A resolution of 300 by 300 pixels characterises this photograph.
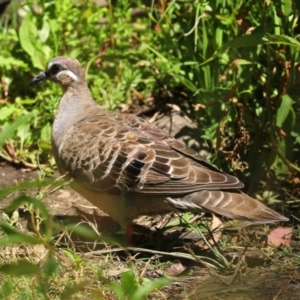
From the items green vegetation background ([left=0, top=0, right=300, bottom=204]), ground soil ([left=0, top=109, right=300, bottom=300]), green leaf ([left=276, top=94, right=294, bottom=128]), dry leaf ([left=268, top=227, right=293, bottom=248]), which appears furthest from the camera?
Answer: green vegetation background ([left=0, top=0, right=300, bottom=204])

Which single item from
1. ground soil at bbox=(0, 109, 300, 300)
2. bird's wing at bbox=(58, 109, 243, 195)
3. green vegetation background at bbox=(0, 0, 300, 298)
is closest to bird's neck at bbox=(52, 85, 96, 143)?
bird's wing at bbox=(58, 109, 243, 195)

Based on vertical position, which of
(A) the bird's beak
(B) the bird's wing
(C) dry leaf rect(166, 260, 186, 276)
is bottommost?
(C) dry leaf rect(166, 260, 186, 276)

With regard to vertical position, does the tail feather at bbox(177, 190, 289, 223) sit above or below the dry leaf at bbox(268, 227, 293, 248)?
above

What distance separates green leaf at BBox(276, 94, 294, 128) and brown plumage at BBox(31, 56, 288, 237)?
1.99 feet

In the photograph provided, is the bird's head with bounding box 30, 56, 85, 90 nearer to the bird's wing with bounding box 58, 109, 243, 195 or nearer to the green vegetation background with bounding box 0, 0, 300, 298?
the green vegetation background with bounding box 0, 0, 300, 298

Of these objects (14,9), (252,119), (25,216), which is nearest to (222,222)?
(252,119)

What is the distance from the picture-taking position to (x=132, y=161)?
196 inches

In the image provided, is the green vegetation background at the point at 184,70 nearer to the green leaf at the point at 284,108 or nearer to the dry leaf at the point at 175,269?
the green leaf at the point at 284,108

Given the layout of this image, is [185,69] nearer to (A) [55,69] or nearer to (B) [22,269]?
(A) [55,69]

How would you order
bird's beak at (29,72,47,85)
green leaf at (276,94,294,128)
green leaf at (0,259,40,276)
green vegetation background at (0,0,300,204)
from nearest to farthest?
green leaf at (0,259,40,276)
green leaf at (276,94,294,128)
green vegetation background at (0,0,300,204)
bird's beak at (29,72,47,85)

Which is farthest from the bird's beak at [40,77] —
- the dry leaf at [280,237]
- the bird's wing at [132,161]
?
the dry leaf at [280,237]

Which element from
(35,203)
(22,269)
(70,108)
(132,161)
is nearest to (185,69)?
(70,108)

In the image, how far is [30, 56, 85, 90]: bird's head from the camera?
5973 mm

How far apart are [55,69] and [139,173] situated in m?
1.46
